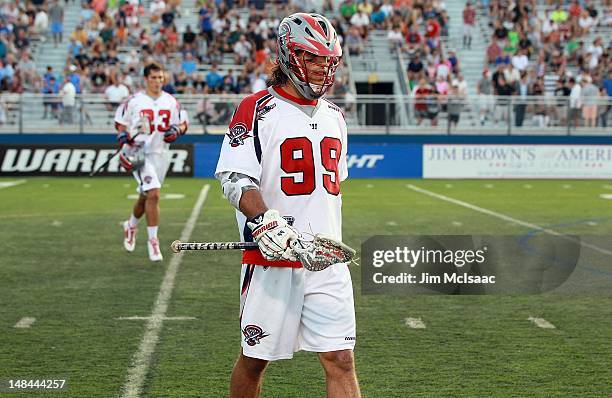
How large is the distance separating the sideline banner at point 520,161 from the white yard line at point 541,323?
693 inches

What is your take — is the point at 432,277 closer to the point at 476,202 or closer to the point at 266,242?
the point at 266,242

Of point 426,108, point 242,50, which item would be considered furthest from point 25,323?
point 242,50

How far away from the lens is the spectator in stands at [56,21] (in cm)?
3072

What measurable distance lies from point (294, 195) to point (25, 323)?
3912 millimetres

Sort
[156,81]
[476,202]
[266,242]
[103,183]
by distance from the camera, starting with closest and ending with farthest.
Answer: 1. [266,242]
2. [156,81]
3. [476,202]
4. [103,183]

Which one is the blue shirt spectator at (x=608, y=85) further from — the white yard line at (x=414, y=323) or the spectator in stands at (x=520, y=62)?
the white yard line at (x=414, y=323)

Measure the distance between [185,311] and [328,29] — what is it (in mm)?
4159

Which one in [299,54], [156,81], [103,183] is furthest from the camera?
[103,183]

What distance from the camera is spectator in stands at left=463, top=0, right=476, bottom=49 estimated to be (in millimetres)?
31203

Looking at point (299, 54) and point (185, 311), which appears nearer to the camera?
point (299, 54)

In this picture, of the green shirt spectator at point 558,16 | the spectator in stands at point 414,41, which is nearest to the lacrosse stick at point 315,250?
the spectator in stands at point 414,41

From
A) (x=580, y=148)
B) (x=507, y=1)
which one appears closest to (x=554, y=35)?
(x=507, y=1)

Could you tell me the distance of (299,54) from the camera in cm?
460

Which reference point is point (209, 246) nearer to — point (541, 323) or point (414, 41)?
point (541, 323)
